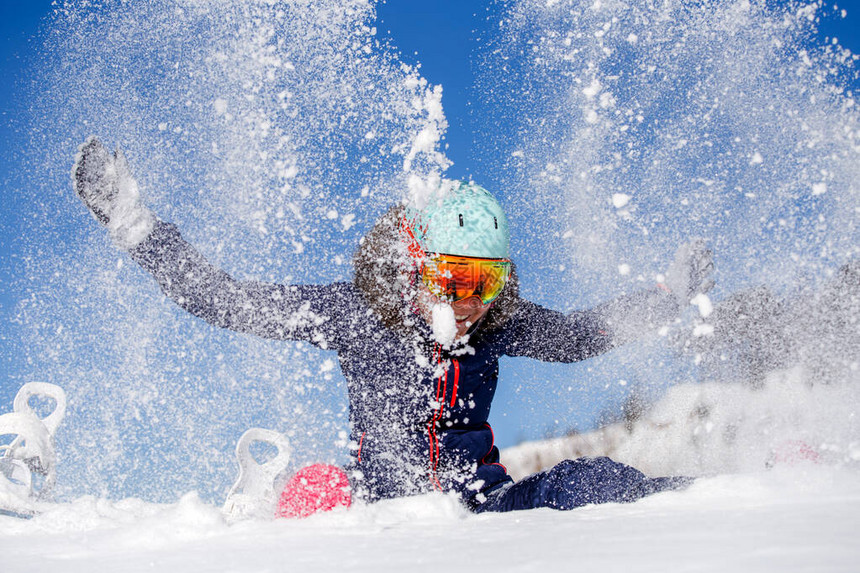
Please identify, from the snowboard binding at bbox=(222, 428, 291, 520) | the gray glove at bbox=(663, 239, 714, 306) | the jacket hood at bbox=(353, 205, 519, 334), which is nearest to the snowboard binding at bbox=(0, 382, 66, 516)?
the snowboard binding at bbox=(222, 428, 291, 520)

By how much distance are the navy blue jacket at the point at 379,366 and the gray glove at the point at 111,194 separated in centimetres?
9

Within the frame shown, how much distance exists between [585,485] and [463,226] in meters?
1.37

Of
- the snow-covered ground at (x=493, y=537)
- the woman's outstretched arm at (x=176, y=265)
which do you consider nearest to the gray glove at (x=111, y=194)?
the woman's outstretched arm at (x=176, y=265)

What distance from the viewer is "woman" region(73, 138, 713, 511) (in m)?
3.23

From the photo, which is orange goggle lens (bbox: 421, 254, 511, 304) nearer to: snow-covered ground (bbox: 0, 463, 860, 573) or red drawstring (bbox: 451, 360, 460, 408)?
red drawstring (bbox: 451, 360, 460, 408)

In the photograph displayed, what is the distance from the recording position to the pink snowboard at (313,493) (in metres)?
2.69

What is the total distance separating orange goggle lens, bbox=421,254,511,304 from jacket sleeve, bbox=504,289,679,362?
2.26ft

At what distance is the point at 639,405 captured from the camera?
222 inches

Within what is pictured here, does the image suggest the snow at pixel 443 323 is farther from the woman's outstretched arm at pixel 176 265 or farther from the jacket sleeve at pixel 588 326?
the woman's outstretched arm at pixel 176 265

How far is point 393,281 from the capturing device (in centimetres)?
351

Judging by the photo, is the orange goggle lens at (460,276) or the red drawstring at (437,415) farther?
the red drawstring at (437,415)

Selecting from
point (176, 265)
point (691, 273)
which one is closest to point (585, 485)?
point (691, 273)

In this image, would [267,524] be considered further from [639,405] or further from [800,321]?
[639,405]

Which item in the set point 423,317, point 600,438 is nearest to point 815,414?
point 423,317
